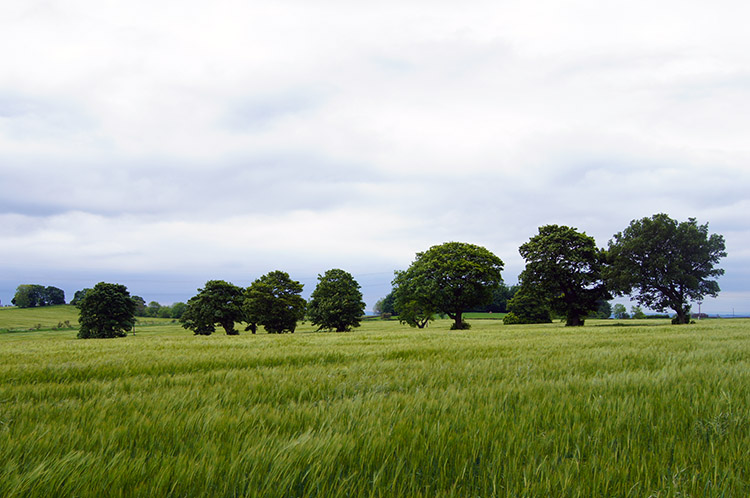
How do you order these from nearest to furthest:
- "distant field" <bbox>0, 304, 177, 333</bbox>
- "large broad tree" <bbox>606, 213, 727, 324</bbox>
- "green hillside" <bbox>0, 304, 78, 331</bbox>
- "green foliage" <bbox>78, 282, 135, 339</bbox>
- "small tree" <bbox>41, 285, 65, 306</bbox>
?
"large broad tree" <bbox>606, 213, 727, 324</bbox>
"green foliage" <bbox>78, 282, 135, 339</bbox>
"distant field" <bbox>0, 304, 177, 333</bbox>
"green hillside" <bbox>0, 304, 78, 331</bbox>
"small tree" <bbox>41, 285, 65, 306</bbox>

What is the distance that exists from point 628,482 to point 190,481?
8.18 ft

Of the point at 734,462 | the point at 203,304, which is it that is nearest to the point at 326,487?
the point at 734,462

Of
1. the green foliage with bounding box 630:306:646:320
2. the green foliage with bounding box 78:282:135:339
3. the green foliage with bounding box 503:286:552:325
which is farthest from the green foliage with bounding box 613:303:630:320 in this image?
the green foliage with bounding box 78:282:135:339

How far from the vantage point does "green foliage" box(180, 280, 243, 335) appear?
179ft

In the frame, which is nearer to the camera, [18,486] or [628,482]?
[18,486]

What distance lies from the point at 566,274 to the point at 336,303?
33566 millimetres

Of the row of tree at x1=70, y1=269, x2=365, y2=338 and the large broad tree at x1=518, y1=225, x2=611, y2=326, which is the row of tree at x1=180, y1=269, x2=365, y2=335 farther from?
the large broad tree at x1=518, y1=225, x2=611, y2=326

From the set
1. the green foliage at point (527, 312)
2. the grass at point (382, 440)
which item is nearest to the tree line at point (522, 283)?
the green foliage at point (527, 312)

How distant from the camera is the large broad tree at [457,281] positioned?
4738cm

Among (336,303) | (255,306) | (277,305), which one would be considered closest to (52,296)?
(255,306)

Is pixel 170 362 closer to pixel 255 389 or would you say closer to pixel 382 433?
pixel 255 389

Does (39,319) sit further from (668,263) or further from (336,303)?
(668,263)

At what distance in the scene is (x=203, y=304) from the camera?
2181 inches

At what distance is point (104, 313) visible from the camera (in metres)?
57.0
